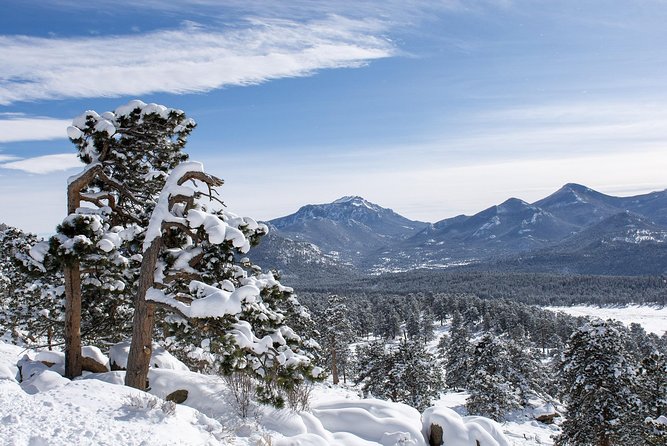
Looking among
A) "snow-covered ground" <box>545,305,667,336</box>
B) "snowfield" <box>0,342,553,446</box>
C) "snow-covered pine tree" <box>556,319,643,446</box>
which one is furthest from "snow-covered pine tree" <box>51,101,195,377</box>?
"snow-covered ground" <box>545,305,667,336</box>

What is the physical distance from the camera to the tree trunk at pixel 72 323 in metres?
10.3

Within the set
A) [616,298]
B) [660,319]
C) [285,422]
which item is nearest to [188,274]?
[285,422]

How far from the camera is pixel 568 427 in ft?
71.9

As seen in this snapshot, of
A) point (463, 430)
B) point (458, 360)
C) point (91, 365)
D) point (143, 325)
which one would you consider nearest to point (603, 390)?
point (463, 430)

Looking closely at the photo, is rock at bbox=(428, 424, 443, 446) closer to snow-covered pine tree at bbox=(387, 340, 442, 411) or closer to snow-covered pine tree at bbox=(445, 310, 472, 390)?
snow-covered pine tree at bbox=(387, 340, 442, 411)

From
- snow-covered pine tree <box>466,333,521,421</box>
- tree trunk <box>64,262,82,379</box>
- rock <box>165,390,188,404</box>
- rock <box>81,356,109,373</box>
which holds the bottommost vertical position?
snow-covered pine tree <box>466,333,521,421</box>

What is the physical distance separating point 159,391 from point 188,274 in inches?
103

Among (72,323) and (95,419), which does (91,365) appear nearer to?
(72,323)

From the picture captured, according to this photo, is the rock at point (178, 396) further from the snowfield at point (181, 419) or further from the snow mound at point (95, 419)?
the snow mound at point (95, 419)

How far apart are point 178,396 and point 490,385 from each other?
2939 cm

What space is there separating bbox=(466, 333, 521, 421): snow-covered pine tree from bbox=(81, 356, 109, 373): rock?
29.1 meters

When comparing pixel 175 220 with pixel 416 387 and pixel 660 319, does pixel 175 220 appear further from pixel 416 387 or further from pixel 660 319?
pixel 660 319

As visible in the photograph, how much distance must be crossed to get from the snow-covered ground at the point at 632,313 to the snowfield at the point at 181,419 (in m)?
145

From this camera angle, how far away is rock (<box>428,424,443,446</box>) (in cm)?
922
